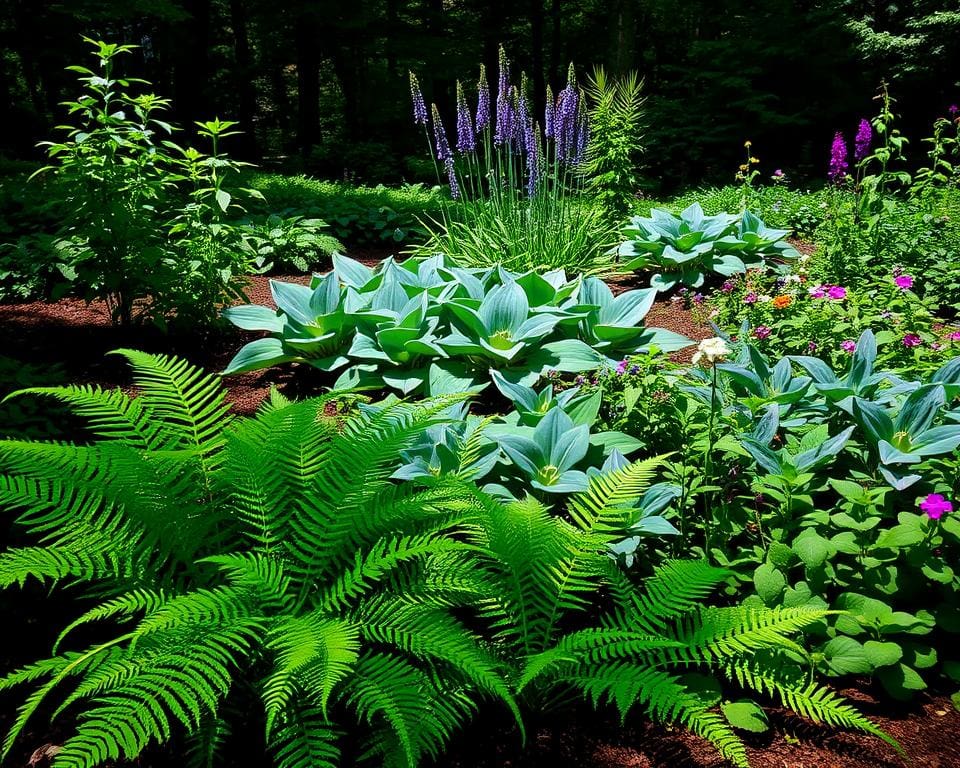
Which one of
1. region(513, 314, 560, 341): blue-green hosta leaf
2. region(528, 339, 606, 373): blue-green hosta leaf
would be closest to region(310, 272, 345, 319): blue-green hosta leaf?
region(513, 314, 560, 341): blue-green hosta leaf

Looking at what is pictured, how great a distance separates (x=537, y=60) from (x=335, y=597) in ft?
66.5

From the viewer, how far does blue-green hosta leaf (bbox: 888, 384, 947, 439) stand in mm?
2234

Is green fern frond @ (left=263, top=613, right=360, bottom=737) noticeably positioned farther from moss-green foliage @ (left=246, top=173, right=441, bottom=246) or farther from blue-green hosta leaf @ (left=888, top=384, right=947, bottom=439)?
moss-green foliage @ (left=246, top=173, right=441, bottom=246)

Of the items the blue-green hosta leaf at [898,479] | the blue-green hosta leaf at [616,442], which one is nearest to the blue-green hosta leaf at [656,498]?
the blue-green hosta leaf at [616,442]

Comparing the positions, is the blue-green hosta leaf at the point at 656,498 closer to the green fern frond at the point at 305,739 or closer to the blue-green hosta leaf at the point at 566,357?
the green fern frond at the point at 305,739

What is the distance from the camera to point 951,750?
160 cm

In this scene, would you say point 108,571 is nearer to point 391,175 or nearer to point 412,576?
point 412,576

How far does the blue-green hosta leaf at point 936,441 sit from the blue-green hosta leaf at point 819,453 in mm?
241

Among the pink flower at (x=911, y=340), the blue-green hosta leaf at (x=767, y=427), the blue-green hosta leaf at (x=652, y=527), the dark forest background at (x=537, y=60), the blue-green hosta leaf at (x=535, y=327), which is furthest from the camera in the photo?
the dark forest background at (x=537, y=60)

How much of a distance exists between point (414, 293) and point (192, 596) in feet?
8.66

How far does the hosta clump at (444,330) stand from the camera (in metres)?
3.33

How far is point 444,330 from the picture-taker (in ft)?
11.9

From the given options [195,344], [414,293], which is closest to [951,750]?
[414,293]

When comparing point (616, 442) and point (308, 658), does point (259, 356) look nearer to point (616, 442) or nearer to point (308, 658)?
point (616, 442)
